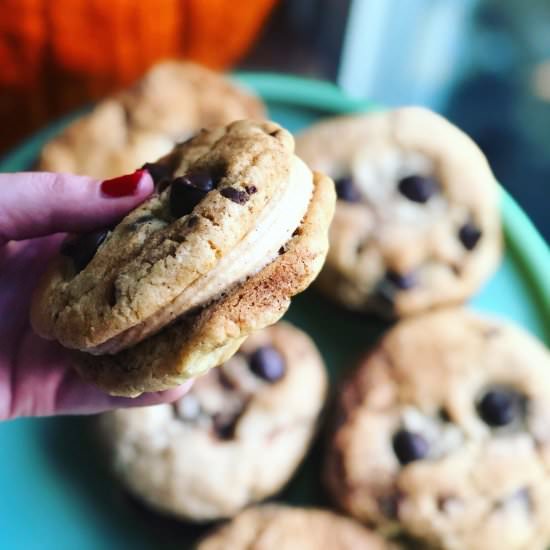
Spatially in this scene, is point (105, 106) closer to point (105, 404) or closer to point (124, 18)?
point (124, 18)

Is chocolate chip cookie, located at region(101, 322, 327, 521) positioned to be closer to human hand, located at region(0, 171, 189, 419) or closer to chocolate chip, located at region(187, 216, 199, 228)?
human hand, located at region(0, 171, 189, 419)

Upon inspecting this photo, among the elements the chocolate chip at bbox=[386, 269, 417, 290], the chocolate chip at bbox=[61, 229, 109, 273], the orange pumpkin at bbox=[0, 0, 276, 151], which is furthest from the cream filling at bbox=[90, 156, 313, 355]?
the orange pumpkin at bbox=[0, 0, 276, 151]

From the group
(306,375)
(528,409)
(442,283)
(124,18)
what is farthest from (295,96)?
(528,409)

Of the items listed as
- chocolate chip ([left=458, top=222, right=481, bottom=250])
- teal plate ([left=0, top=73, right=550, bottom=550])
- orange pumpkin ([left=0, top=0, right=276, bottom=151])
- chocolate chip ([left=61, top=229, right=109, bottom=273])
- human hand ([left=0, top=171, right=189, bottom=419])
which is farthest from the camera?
orange pumpkin ([left=0, top=0, right=276, bottom=151])

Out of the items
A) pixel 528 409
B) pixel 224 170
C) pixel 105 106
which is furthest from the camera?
pixel 105 106

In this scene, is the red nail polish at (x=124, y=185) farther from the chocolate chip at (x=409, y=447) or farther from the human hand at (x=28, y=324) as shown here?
the chocolate chip at (x=409, y=447)

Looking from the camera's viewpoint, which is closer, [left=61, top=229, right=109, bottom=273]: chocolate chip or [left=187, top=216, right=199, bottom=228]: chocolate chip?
[left=187, top=216, right=199, bottom=228]: chocolate chip

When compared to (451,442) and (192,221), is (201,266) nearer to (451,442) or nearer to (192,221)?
(192,221)
